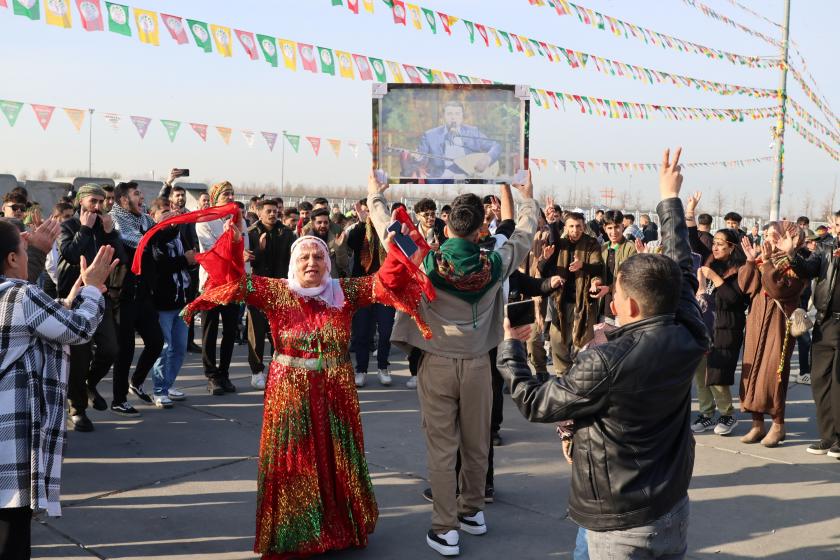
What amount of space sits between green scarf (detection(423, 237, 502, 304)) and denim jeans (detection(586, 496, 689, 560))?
1.78 m

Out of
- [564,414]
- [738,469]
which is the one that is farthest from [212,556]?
[738,469]

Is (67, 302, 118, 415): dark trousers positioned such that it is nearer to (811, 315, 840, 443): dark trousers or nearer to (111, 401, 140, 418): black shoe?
(111, 401, 140, 418): black shoe

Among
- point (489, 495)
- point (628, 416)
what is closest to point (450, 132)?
point (489, 495)

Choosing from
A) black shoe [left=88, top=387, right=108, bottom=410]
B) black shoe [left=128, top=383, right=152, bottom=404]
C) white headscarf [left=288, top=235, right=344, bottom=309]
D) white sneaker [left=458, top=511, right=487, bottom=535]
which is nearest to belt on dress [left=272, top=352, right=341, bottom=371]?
white headscarf [left=288, top=235, right=344, bottom=309]

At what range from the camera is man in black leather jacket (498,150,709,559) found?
2.51 metres

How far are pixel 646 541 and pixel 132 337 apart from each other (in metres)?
5.48

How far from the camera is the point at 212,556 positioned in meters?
4.15

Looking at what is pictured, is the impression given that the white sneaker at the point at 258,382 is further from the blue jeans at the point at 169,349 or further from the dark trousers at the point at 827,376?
the dark trousers at the point at 827,376

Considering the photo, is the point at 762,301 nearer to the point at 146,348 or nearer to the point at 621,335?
the point at 621,335

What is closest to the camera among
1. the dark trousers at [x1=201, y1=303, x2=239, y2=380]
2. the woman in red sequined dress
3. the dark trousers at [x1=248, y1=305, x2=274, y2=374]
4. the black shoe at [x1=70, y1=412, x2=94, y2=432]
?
the woman in red sequined dress

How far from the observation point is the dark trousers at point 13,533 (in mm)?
3146

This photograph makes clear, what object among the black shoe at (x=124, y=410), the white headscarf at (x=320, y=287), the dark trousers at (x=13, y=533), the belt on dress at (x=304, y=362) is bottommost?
the black shoe at (x=124, y=410)

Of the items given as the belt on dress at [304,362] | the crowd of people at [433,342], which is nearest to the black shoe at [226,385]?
the crowd of people at [433,342]

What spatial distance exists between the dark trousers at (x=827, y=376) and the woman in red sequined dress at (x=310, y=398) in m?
3.94
